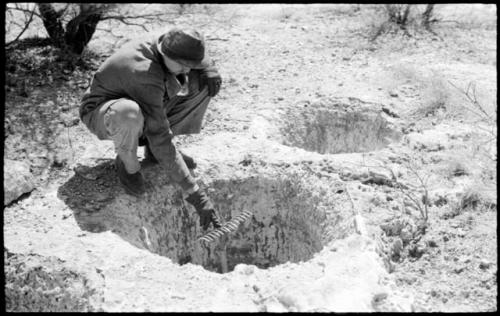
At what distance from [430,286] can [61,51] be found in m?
3.75

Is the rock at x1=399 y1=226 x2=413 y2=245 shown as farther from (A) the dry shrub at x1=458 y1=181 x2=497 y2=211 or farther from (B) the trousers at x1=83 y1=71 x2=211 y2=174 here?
(B) the trousers at x1=83 y1=71 x2=211 y2=174

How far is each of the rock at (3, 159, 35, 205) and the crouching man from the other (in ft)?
1.95

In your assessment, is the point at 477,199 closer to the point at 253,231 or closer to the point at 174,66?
the point at 253,231

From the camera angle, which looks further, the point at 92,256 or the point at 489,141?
the point at 489,141

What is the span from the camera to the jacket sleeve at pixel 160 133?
3.40 metres

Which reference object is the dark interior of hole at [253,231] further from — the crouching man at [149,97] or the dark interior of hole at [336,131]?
the dark interior of hole at [336,131]

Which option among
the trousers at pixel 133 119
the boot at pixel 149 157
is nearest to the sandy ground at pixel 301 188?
the boot at pixel 149 157

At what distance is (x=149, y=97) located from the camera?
3.43m

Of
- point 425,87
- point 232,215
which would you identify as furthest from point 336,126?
point 232,215

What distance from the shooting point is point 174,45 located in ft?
10.8

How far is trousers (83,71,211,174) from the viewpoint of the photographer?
343 cm

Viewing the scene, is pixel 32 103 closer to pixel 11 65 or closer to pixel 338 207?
pixel 11 65

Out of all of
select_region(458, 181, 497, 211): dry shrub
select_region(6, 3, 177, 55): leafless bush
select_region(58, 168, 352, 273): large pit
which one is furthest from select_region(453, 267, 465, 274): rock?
select_region(6, 3, 177, 55): leafless bush

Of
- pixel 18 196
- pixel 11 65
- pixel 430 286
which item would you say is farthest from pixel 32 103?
pixel 430 286
